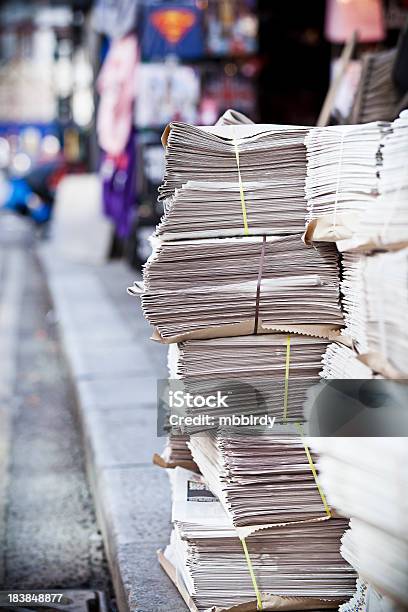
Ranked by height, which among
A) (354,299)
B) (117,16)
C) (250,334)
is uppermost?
(117,16)

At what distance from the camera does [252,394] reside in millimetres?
3021

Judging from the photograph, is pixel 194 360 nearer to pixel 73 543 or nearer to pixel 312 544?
pixel 312 544

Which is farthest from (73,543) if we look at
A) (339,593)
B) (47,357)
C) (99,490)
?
(47,357)

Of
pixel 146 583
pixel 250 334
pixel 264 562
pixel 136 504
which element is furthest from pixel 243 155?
pixel 136 504

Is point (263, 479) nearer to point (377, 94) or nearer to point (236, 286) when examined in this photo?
point (236, 286)

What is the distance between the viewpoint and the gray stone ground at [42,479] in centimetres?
440

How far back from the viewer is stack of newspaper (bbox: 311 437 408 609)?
2.19 m

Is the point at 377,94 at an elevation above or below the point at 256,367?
above

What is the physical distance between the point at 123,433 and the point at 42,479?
1.63 feet

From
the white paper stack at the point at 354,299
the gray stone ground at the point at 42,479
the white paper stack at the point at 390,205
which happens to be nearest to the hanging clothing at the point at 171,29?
the gray stone ground at the point at 42,479

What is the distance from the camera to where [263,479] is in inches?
117

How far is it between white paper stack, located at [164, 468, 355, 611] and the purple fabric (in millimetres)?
9989

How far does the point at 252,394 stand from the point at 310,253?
43cm

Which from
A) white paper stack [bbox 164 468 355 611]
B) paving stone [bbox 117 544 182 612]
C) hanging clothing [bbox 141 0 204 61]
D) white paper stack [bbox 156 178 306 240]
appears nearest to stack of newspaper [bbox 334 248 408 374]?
white paper stack [bbox 156 178 306 240]
